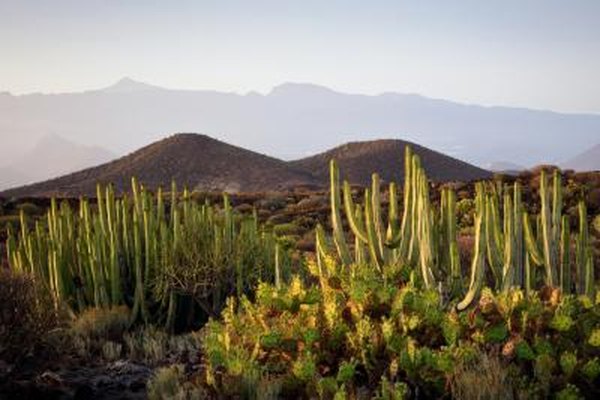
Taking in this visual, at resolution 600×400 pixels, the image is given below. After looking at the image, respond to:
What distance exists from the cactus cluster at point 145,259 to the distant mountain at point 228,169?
44916mm

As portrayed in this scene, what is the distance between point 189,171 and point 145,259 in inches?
2082

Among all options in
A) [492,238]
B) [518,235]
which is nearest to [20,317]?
[492,238]

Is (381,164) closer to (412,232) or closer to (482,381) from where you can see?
(412,232)

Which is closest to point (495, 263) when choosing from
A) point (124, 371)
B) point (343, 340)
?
point (343, 340)

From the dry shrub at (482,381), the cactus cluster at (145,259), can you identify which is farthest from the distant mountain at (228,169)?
the dry shrub at (482,381)

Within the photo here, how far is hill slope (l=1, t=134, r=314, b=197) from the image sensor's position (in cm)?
5900

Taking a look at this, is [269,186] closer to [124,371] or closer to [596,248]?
[596,248]

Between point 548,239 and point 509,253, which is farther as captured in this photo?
point 548,239

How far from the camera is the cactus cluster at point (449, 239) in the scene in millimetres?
7430

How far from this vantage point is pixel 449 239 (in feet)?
25.3

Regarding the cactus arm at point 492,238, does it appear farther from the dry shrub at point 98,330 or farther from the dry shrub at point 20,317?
the dry shrub at point 20,317

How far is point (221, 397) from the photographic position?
591 cm

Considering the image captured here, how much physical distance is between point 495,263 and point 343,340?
244 cm

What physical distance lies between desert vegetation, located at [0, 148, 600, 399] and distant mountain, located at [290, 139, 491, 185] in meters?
49.2
